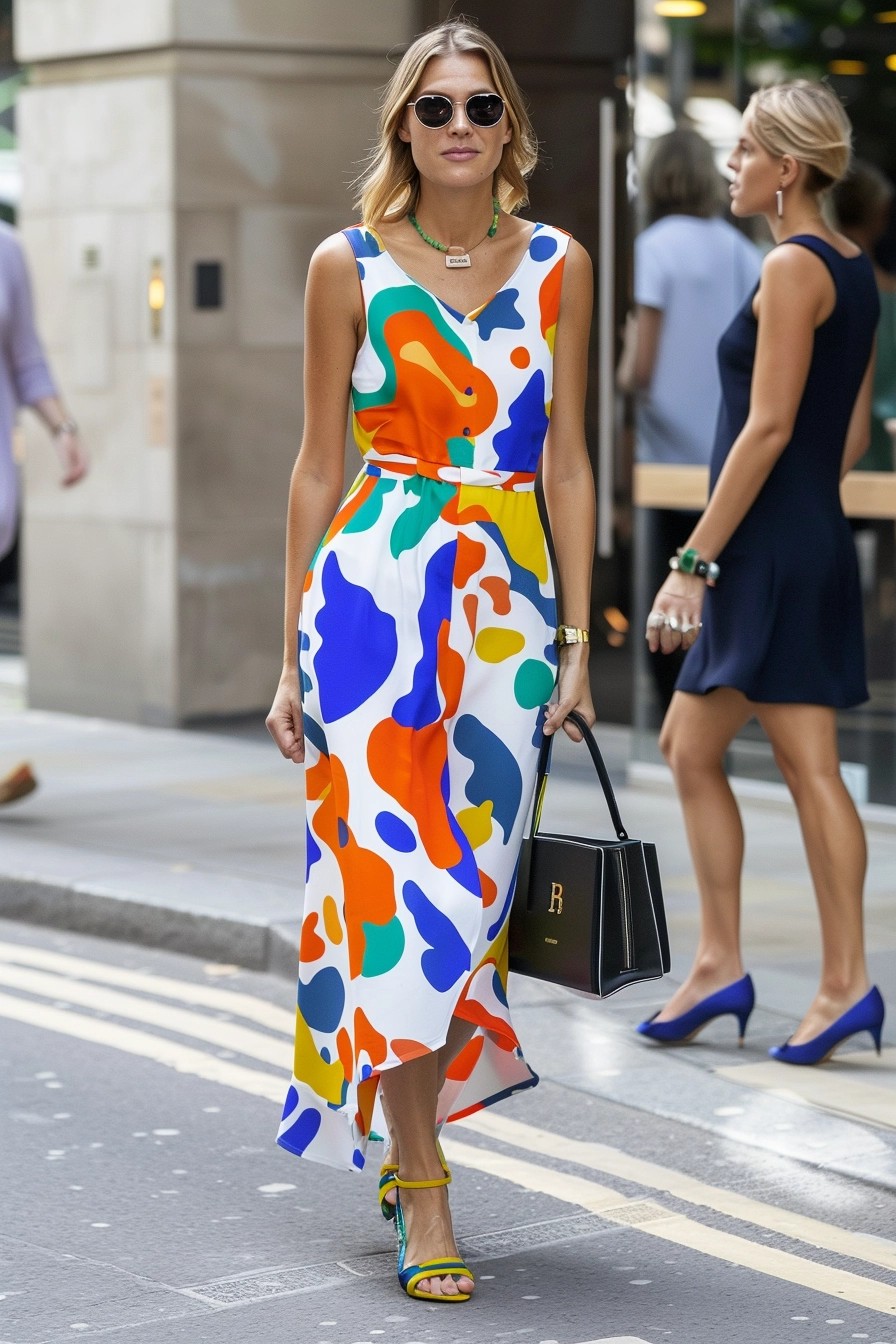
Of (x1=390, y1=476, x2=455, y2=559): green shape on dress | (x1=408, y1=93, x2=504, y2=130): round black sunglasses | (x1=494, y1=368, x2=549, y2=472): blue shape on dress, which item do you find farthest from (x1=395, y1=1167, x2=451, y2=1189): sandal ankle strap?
(x1=408, y1=93, x2=504, y2=130): round black sunglasses

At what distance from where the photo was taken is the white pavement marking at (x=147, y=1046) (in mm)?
5148

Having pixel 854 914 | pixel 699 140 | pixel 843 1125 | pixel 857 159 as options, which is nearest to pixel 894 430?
pixel 857 159

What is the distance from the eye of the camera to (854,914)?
5.12 m

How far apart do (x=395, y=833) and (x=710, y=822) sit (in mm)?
1605

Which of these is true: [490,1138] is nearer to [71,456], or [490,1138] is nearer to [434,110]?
[434,110]

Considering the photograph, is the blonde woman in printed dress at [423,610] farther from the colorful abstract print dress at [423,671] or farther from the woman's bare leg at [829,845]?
the woman's bare leg at [829,845]

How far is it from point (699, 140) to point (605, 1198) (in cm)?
533

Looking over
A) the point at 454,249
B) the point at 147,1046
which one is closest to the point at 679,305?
the point at 147,1046

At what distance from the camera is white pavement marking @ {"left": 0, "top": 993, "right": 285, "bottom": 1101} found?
203 inches

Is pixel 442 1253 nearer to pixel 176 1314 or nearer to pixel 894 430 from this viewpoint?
pixel 176 1314

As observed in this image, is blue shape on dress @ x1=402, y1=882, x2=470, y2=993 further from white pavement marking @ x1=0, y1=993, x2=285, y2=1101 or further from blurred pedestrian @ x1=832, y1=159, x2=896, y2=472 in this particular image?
blurred pedestrian @ x1=832, y1=159, x2=896, y2=472

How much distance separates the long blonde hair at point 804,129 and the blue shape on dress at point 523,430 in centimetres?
137

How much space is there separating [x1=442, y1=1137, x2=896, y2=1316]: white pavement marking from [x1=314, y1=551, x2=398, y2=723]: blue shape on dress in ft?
3.55

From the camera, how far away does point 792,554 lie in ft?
16.6
